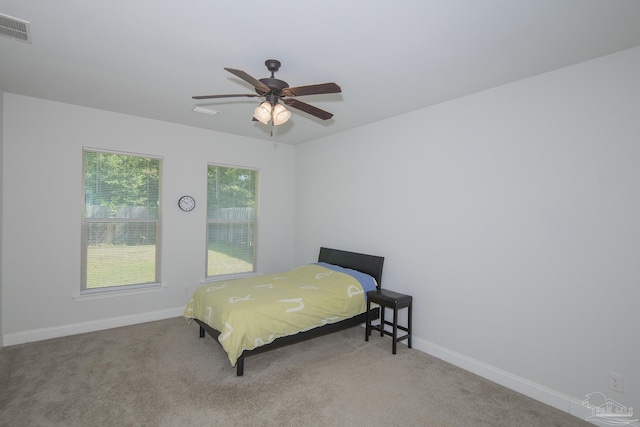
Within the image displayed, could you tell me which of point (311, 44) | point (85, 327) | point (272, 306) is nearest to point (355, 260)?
point (272, 306)

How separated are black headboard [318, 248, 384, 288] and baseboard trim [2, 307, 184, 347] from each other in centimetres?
226

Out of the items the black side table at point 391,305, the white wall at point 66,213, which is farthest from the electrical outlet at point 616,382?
the white wall at point 66,213

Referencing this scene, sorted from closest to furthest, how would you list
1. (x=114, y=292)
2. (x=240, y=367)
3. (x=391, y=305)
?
(x=240, y=367) → (x=391, y=305) → (x=114, y=292)

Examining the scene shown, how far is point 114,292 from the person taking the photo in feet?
13.3

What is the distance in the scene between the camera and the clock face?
14.8 ft

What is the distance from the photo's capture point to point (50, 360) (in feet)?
10.2

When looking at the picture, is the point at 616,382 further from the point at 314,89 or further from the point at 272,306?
the point at 314,89

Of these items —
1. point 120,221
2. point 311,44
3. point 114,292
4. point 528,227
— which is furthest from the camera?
point 120,221

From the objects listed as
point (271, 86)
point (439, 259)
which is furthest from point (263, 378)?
point (271, 86)

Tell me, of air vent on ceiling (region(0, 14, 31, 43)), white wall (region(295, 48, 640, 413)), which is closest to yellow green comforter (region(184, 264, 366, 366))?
white wall (region(295, 48, 640, 413))

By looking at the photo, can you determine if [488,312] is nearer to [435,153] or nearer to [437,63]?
[435,153]

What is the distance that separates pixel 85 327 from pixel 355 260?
11.4 ft

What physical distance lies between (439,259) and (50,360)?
13.4 ft

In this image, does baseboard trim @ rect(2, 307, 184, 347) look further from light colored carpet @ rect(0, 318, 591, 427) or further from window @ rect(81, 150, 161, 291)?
window @ rect(81, 150, 161, 291)
